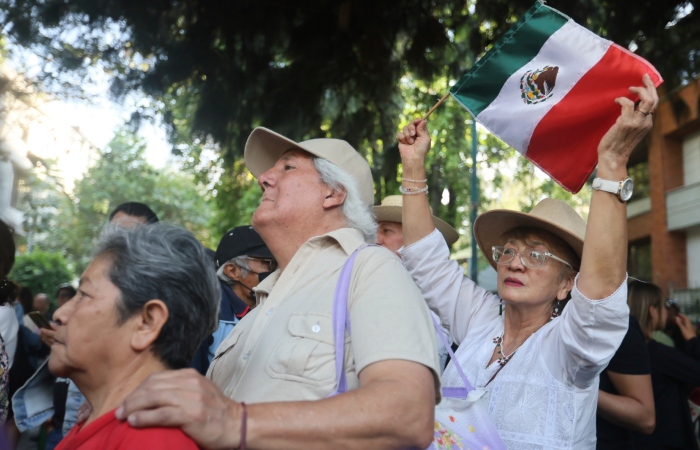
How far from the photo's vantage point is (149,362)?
6.29ft

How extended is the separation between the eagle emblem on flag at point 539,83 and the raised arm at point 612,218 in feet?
2.42

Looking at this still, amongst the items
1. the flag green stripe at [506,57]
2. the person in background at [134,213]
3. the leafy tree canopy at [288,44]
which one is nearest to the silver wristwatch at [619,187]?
the flag green stripe at [506,57]

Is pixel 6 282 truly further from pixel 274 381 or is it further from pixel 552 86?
pixel 552 86

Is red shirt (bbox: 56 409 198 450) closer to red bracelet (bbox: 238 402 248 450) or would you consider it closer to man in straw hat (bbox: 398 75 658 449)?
red bracelet (bbox: 238 402 248 450)

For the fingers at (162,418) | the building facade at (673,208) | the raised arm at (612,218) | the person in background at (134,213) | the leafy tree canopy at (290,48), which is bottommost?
the fingers at (162,418)

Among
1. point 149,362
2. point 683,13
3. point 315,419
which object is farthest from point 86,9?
point 315,419

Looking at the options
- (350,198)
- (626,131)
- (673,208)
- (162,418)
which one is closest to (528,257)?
(626,131)

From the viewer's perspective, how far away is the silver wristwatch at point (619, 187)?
2.41m

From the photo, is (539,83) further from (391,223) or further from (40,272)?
(40,272)

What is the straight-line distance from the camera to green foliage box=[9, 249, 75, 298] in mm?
21609

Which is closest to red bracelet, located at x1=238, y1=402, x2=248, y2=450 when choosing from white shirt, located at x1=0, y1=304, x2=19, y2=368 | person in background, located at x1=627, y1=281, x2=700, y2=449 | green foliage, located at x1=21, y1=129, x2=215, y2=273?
white shirt, located at x1=0, y1=304, x2=19, y2=368

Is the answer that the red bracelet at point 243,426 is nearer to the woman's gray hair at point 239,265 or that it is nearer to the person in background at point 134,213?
the woman's gray hair at point 239,265

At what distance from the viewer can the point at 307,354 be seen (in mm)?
1909

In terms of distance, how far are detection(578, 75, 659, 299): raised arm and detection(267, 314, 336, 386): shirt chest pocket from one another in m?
0.98
